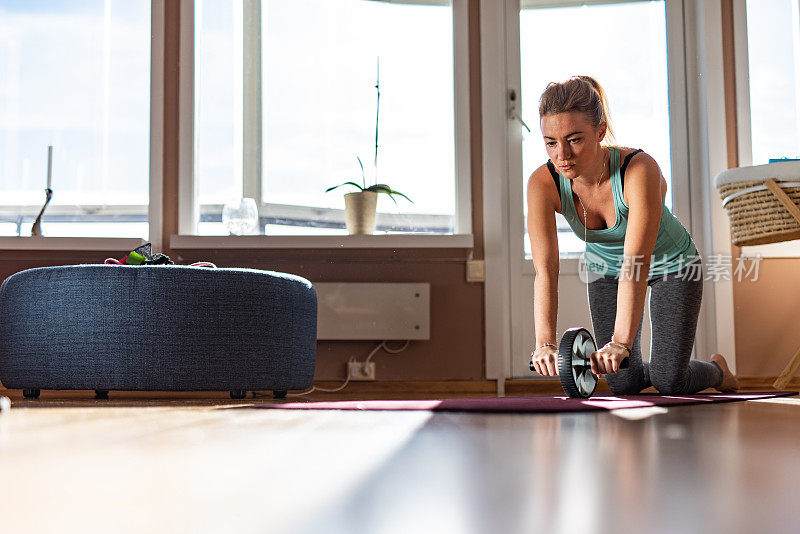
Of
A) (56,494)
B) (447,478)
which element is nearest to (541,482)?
(447,478)

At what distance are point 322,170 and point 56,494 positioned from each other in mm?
3410

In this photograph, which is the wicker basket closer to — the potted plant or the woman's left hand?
the potted plant

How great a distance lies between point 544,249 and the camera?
1.86 meters

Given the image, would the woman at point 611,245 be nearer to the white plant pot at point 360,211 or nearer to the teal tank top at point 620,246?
the teal tank top at point 620,246

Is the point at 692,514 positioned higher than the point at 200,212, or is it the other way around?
the point at 200,212

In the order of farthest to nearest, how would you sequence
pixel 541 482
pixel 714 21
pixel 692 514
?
pixel 714 21 → pixel 541 482 → pixel 692 514

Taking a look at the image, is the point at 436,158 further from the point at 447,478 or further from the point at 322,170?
the point at 447,478

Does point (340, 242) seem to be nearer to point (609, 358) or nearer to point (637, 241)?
point (637, 241)

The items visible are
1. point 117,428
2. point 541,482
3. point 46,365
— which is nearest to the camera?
point 541,482

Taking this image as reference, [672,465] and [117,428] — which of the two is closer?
[672,465]

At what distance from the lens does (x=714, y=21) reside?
3.71m

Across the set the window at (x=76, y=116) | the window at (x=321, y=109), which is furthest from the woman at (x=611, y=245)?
the window at (x=76, y=116)

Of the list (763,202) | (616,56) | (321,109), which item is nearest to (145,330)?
(321,109)

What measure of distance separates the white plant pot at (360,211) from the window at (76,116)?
1.00 metres
